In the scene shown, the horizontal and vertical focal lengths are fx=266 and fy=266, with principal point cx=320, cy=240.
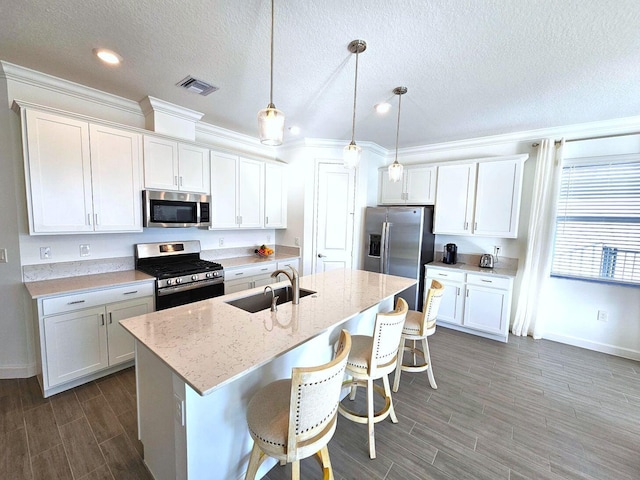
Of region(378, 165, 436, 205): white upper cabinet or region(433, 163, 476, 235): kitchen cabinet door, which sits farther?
region(378, 165, 436, 205): white upper cabinet

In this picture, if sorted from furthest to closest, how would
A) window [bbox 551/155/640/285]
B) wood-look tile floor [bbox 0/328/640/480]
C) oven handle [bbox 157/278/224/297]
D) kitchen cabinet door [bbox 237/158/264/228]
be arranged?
kitchen cabinet door [bbox 237/158/264/228], window [bbox 551/155/640/285], oven handle [bbox 157/278/224/297], wood-look tile floor [bbox 0/328/640/480]

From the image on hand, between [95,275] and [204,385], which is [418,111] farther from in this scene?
[95,275]

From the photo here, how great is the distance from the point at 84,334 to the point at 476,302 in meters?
4.40

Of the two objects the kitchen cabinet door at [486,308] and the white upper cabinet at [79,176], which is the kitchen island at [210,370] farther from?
the kitchen cabinet door at [486,308]

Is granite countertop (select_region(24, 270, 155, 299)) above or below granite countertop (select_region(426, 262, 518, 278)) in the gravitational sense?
below

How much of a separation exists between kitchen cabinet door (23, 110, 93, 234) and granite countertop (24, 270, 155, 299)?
477mm

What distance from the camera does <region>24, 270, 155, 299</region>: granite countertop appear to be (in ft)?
7.29

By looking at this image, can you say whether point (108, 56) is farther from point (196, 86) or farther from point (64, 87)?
point (64, 87)

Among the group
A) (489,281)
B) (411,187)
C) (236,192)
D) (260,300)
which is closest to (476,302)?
(489,281)

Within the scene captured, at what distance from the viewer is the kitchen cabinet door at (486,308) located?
→ 11.3 ft

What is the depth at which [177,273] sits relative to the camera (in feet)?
9.57

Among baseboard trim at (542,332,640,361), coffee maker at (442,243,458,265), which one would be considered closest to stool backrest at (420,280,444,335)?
coffee maker at (442,243,458,265)

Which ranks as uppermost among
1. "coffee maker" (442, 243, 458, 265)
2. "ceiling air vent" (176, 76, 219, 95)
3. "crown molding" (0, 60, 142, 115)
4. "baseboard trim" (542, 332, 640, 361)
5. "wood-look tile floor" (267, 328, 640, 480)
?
→ "ceiling air vent" (176, 76, 219, 95)

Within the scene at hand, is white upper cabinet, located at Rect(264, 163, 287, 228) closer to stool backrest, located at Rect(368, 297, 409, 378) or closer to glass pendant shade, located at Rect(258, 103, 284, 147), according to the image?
glass pendant shade, located at Rect(258, 103, 284, 147)
